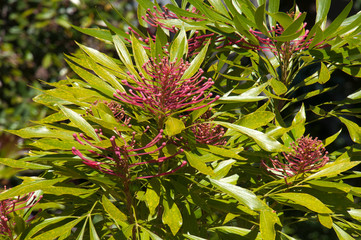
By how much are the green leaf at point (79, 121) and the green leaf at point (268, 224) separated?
38 centimetres

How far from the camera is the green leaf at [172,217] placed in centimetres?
82

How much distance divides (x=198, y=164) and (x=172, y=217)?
0.14 meters

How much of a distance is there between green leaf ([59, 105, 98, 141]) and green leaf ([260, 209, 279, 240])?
1.23 feet

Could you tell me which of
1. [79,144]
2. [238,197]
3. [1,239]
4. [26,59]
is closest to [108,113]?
[79,144]

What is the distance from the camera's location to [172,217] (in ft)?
2.76

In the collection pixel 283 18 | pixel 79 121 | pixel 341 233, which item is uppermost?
pixel 283 18

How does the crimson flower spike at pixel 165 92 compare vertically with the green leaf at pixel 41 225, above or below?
above

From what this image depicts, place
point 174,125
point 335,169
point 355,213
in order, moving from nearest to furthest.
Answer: point 174,125
point 335,169
point 355,213

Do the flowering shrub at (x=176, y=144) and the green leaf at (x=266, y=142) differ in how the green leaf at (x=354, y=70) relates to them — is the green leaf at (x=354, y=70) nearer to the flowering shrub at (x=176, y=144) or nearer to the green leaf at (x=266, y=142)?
the flowering shrub at (x=176, y=144)

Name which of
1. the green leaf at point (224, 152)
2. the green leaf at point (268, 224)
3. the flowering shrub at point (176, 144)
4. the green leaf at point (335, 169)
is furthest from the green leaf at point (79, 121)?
the green leaf at point (335, 169)

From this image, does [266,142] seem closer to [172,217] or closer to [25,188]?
[172,217]

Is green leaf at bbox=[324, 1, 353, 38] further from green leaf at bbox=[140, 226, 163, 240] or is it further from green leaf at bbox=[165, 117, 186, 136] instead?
green leaf at bbox=[140, 226, 163, 240]

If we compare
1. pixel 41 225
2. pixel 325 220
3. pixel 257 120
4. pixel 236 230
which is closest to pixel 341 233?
pixel 325 220

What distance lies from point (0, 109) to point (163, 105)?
75.7 inches
